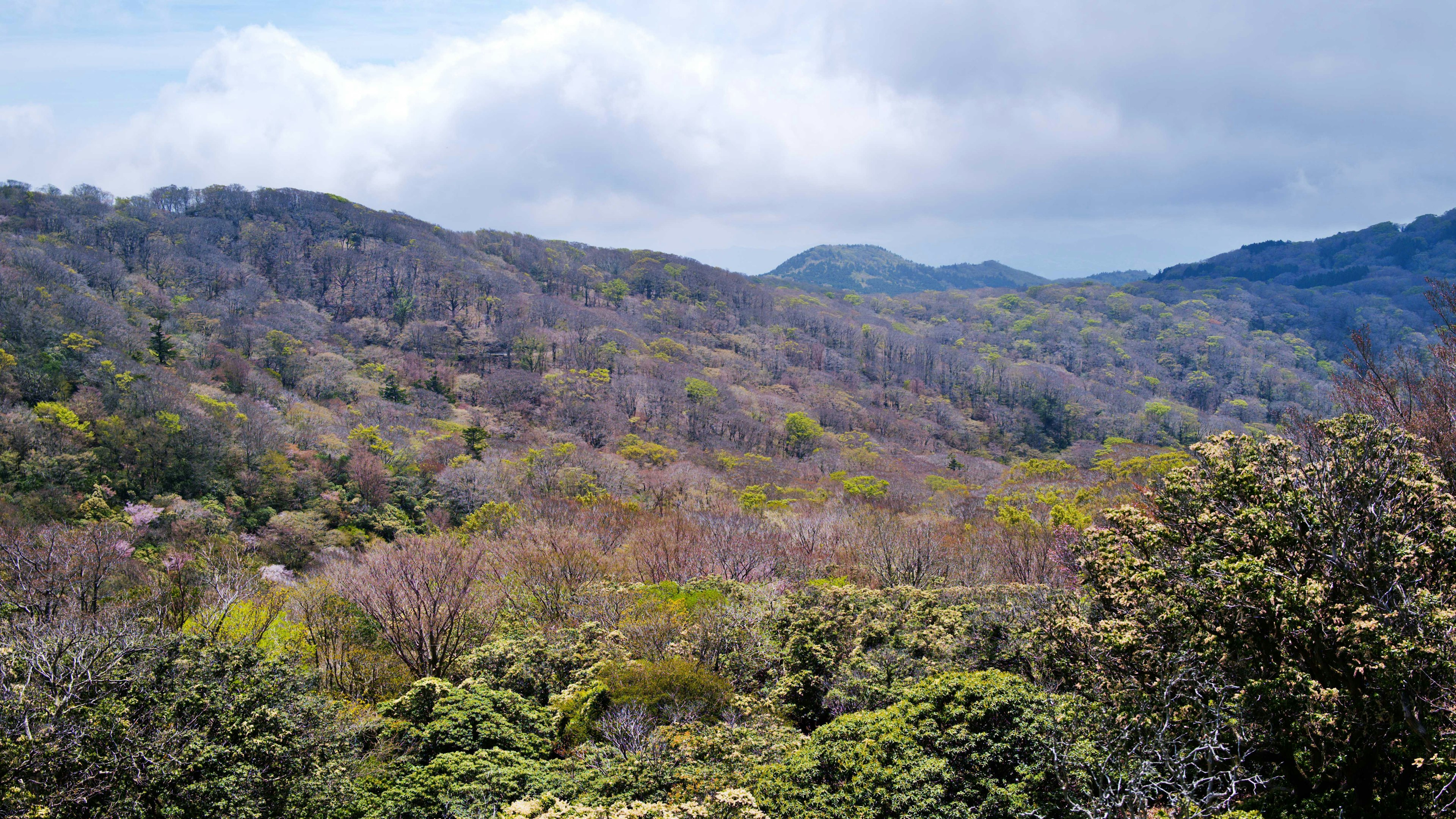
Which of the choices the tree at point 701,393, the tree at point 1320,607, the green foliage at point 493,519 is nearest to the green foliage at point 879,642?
the tree at point 1320,607

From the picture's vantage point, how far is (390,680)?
20.3 metres

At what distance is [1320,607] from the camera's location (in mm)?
10273

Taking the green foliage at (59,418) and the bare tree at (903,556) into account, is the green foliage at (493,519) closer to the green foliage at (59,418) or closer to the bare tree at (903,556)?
the bare tree at (903,556)

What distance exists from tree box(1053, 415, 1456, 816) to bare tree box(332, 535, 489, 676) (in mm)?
17042

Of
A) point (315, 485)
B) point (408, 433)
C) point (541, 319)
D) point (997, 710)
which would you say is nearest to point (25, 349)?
point (315, 485)

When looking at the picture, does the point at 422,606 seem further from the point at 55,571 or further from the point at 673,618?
the point at 55,571

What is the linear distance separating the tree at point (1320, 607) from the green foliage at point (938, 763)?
189 centimetres

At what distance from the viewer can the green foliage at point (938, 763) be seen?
12586mm

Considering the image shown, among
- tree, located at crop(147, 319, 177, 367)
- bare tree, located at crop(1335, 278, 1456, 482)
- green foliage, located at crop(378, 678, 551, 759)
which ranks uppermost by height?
tree, located at crop(147, 319, 177, 367)

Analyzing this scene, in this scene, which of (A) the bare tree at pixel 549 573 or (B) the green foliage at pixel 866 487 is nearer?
(A) the bare tree at pixel 549 573

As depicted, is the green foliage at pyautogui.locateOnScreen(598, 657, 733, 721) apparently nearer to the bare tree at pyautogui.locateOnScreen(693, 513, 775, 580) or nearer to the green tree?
the bare tree at pyautogui.locateOnScreen(693, 513, 775, 580)

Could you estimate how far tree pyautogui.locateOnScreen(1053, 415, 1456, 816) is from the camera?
9.63 metres

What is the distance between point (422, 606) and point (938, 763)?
15323mm

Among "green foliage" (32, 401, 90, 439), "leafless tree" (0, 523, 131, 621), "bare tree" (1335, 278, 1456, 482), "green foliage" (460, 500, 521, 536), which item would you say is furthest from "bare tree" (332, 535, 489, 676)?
"green foliage" (32, 401, 90, 439)
